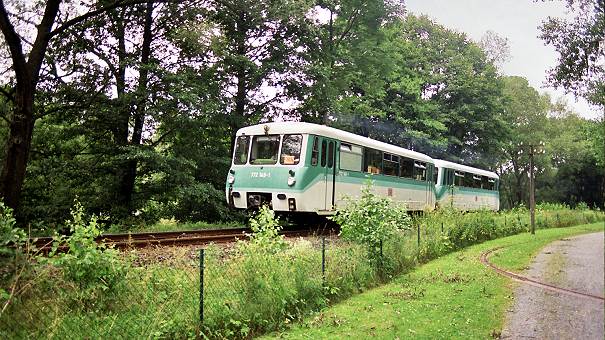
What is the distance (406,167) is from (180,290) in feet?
38.4

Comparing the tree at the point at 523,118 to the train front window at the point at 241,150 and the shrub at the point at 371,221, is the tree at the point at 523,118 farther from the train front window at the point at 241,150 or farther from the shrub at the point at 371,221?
the train front window at the point at 241,150

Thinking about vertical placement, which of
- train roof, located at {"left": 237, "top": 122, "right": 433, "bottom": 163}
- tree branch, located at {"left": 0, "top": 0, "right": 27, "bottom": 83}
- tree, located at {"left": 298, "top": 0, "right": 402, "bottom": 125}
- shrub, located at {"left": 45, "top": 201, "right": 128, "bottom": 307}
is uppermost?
tree, located at {"left": 298, "top": 0, "right": 402, "bottom": 125}

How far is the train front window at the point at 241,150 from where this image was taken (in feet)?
40.0

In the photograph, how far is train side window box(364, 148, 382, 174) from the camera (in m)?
13.1

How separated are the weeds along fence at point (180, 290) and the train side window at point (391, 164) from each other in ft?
22.1

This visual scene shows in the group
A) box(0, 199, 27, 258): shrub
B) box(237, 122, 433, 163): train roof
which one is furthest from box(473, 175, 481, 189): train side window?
box(0, 199, 27, 258): shrub

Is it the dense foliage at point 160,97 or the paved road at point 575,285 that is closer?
the paved road at point 575,285

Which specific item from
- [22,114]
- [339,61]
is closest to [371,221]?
[22,114]

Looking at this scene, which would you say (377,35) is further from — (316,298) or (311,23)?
(316,298)

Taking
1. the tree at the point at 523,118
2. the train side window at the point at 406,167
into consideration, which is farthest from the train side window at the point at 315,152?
the tree at the point at 523,118

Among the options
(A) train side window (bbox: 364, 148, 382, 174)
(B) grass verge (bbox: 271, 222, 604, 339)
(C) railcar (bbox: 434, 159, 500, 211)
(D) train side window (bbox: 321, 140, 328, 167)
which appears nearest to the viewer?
(B) grass verge (bbox: 271, 222, 604, 339)

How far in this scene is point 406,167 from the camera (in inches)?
610

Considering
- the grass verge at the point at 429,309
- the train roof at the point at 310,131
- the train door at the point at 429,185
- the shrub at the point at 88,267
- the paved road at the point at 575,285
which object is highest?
the train roof at the point at 310,131

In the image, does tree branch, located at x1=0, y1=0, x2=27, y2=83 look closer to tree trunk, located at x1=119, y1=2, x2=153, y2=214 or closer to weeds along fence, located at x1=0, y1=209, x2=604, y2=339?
tree trunk, located at x1=119, y1=2, x2=153, y2=214
